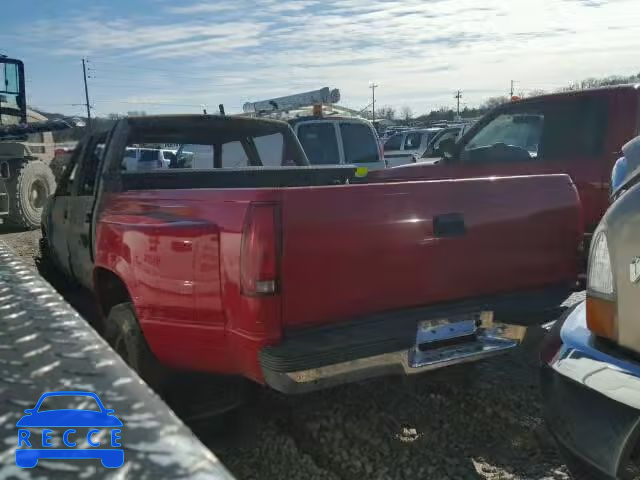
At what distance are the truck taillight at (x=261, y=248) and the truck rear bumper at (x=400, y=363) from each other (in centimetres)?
35

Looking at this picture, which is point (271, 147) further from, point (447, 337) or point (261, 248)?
point (261, 248)

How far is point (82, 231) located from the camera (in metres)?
4.39

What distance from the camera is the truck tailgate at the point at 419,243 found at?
2.62m

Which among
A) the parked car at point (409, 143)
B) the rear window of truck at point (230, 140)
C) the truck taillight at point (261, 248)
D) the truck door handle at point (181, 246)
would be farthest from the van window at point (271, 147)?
the parked car at point (409, 143)

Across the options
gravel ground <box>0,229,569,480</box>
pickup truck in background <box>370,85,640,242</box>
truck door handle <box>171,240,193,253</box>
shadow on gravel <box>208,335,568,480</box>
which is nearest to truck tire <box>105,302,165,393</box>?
gravel ground <box>0,229,569,480</box>

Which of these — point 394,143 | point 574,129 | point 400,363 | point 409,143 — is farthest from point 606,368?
point 394,143

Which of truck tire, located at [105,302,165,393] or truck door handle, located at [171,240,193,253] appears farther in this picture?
truck tire, located at [105,302,165,393]

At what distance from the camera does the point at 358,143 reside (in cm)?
1088

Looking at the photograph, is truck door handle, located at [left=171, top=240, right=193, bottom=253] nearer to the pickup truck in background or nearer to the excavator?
the pickup truck in background

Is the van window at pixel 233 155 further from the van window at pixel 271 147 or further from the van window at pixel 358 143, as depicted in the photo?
the van window at pixel 358 143

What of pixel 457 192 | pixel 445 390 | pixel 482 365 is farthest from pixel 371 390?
pixel 457 192

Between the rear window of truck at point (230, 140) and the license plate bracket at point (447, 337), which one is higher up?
the rear window of truck at point (230, 140)

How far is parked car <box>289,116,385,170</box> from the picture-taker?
10.5 meters

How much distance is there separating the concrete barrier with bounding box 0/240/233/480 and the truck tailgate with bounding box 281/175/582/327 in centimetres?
123
